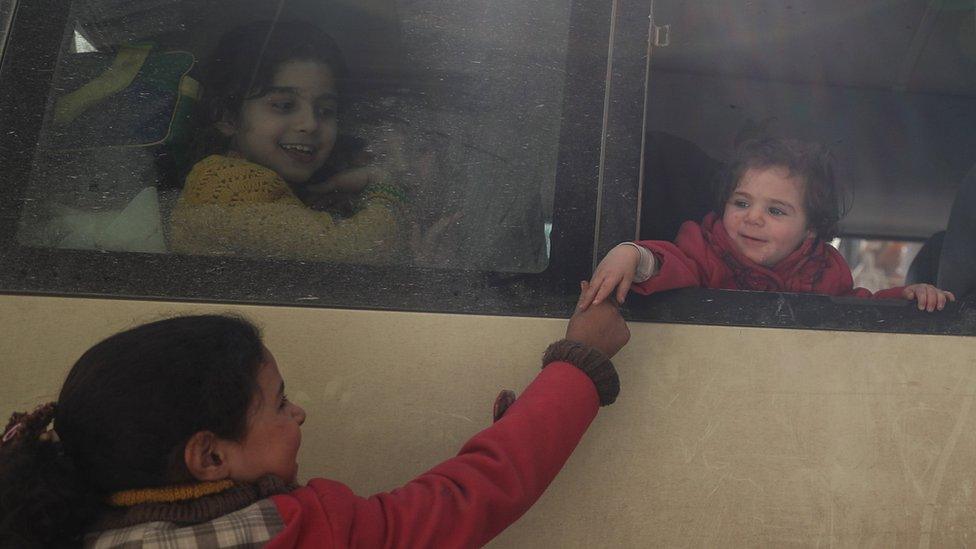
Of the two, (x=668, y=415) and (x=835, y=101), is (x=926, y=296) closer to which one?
(x=835, y=101)

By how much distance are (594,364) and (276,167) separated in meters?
0.80

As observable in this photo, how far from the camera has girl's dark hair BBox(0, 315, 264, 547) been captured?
1188 millimetres

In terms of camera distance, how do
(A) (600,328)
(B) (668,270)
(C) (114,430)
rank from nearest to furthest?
(C) (114,430) → (A) (600,328) → (B) (668,270)

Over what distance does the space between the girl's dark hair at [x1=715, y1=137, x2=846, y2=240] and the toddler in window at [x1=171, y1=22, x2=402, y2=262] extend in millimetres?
772

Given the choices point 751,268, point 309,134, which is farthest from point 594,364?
point 309,134

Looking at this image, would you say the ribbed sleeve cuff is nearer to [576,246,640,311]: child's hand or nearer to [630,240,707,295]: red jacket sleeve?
[576,246,640,311]: child's hand

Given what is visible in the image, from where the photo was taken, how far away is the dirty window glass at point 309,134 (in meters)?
1.77

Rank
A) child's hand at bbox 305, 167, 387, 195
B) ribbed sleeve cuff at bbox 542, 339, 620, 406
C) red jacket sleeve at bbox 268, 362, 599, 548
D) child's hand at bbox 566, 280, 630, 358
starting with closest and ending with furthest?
red jacket sleeve at bbox 268, 362, 599, 548 → ribbed sleeve cuff at bbox 542, 339, 620, 406 → child's hand at bbox 566, 280, 630, 358 → child's hand at bbox 305, 167, 387, 195

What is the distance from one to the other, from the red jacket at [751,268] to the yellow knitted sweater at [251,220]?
724mm

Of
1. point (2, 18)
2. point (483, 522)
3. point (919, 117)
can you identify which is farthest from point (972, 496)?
point (2, 18)

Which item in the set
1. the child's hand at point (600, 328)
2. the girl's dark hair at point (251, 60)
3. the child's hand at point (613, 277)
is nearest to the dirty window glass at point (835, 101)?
the child's hand at point (613, 277)

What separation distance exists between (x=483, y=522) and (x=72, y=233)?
3.46 ft

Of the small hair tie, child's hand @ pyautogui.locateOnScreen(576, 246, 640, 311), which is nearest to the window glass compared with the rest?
child's hand @ pyautogui.locateOnScreen(576, 246, 640, 311)

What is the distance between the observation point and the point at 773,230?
6.25 feet
